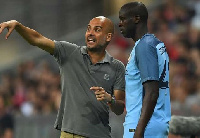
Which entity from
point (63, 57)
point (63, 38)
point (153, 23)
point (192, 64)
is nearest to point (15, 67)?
point (63, 38)

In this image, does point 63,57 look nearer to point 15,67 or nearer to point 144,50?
point 144,50

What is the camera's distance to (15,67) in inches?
639

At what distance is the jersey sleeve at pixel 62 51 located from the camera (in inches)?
239

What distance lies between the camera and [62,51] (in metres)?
6.11

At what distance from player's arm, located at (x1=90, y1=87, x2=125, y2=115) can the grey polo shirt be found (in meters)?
0.07

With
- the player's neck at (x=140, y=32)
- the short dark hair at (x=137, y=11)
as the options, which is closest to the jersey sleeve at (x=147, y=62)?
the player's neck at (x=140, y=32)

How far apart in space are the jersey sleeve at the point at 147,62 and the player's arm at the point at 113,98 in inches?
26.5

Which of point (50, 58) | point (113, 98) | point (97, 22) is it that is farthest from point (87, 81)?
point (50, 58)

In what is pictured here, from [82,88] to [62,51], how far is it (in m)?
0.43

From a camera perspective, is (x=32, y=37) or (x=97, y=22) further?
(x=97, y=22)

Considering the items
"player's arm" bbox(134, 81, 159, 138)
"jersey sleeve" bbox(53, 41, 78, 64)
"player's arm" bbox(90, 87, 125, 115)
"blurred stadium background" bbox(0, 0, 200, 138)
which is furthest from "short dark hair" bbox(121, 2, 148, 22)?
"blurred stadium background" bbox(0, 0, 200, 138)

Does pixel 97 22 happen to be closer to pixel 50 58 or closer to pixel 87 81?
pixel 87 81

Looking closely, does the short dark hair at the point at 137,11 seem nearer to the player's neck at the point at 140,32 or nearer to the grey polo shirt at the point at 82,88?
the player's neck at the point at 140,32

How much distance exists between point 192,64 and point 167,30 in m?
1.76
